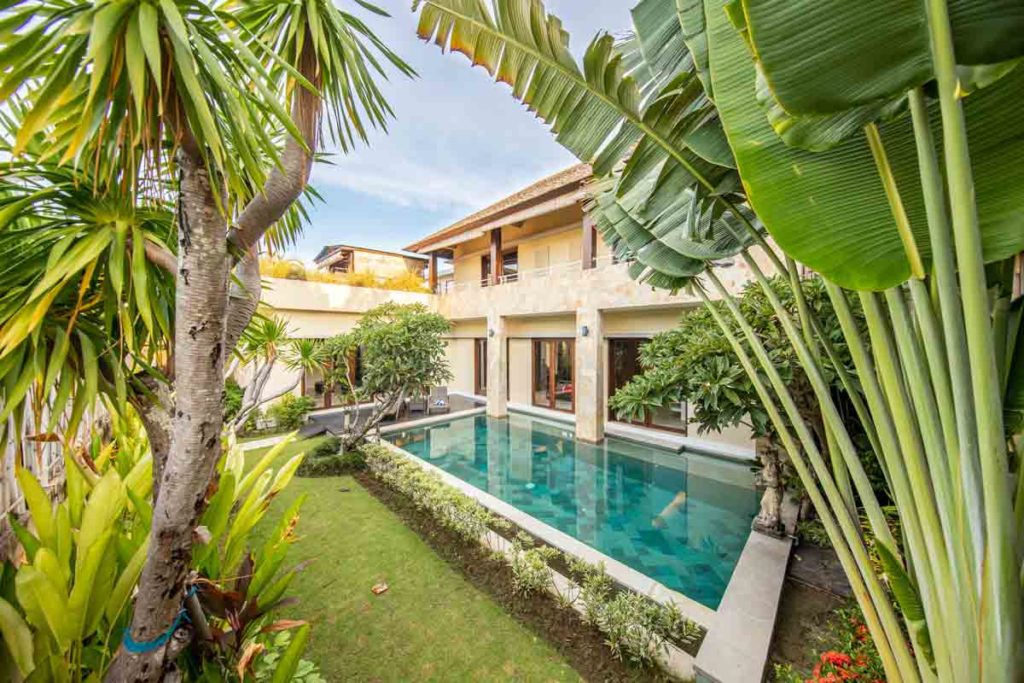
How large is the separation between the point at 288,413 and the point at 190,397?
1196 cm

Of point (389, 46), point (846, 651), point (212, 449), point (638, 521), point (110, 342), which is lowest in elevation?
point (638, 521)

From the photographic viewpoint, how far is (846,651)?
2.85 metres

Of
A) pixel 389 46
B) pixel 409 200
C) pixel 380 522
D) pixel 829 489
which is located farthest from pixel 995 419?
pixel 409 200

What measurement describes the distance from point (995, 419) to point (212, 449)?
323 centimetres

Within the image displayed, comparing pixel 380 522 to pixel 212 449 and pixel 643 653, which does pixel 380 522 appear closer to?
pixel 643 653

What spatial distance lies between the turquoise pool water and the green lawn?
7.11ft

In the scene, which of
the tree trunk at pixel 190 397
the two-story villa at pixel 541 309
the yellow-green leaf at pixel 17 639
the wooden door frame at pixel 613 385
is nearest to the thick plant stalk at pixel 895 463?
the tree trunk at pixel 190 397

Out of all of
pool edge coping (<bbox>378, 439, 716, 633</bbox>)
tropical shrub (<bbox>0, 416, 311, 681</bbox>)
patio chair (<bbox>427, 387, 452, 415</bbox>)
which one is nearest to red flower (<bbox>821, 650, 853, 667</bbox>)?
pool edge coping (<bbox>378, 439, 716, 633</bbox>)

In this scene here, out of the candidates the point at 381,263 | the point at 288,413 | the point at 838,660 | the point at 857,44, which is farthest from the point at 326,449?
the point at 381,263

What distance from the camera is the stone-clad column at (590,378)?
424 inches

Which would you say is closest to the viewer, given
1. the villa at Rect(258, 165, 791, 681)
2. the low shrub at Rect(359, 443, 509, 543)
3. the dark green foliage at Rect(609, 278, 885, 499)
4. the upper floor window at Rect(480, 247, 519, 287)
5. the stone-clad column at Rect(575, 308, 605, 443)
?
the dark green foliage at Rect(609, 278, 885, 499)

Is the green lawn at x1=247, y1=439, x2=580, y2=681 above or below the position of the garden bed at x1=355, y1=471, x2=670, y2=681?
below

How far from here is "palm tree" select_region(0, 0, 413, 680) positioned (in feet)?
4.40

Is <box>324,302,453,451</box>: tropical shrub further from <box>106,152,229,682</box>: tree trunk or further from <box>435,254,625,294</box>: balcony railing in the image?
<box>106,152,229,682</box>: tree trunk
